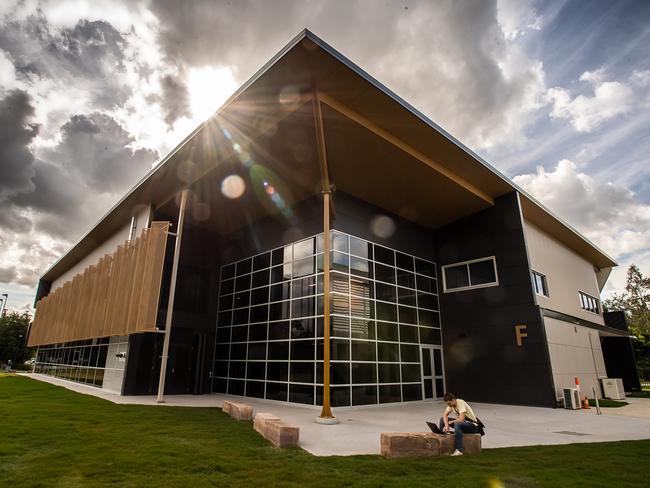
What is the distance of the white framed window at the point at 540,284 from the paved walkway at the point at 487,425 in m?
6.51

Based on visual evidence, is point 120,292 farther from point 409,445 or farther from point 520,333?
point 520,333

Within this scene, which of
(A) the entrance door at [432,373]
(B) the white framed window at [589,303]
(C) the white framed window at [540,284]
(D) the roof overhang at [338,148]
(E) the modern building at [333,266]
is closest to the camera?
(D) the roof overhang at [338,148]

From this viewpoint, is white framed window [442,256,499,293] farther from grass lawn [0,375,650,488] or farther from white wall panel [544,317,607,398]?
grass lawn [0,375,650,488]

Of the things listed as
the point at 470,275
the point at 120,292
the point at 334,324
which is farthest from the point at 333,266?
the point at 120,292

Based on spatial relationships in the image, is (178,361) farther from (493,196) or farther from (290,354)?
(493,196)

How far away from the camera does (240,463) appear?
Result: 645cm

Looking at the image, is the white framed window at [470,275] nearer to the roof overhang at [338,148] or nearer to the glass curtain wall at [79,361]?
the roof overhang at [338,148]

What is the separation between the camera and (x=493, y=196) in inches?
813

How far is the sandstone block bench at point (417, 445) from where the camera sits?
23.0 ft

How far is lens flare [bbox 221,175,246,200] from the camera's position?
18872 millimetres

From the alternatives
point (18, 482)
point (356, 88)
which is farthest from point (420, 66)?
point (18, 482)

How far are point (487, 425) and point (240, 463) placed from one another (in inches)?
329

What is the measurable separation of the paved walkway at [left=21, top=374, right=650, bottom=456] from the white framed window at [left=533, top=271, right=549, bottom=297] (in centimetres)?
651

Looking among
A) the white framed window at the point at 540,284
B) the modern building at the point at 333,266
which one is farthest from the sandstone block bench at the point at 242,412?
the white framed window at the point at 540,284
